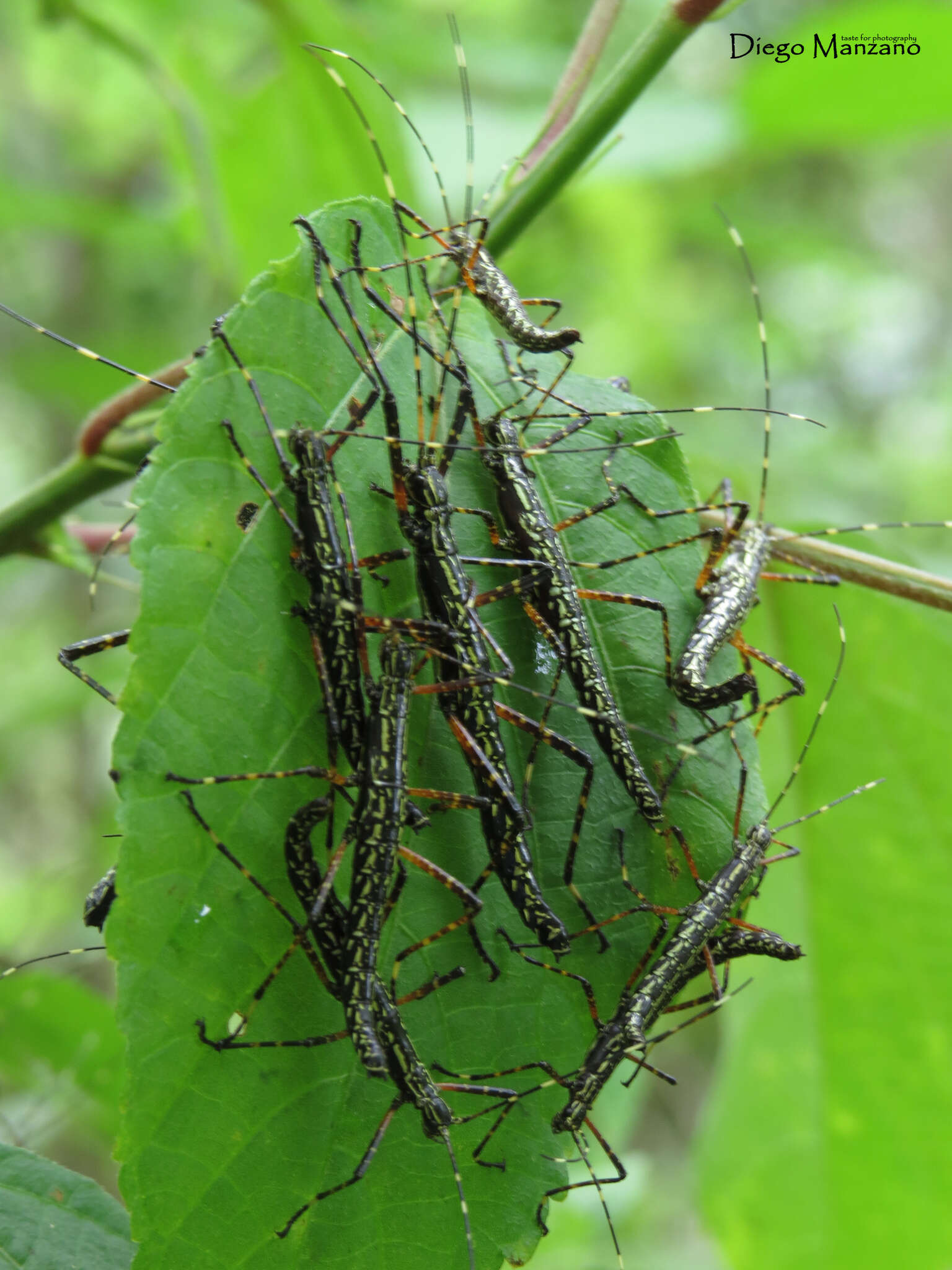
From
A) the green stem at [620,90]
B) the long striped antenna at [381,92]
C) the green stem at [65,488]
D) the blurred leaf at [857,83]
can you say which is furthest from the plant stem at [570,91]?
the blurred leaf at [857,83]

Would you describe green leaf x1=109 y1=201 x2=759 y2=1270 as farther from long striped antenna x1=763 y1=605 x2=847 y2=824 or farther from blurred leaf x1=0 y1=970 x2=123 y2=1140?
blurred leaf x1=0 y1=970 x2=123 y2=1140

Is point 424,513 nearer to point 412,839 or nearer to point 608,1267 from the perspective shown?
point 412,839

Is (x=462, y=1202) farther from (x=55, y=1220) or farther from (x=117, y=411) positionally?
(x=117, y=411)

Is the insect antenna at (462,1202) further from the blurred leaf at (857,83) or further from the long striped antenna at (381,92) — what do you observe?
the blurred leaf at (857,83)

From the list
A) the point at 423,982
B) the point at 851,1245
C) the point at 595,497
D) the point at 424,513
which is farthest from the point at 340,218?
the point at 851,1245

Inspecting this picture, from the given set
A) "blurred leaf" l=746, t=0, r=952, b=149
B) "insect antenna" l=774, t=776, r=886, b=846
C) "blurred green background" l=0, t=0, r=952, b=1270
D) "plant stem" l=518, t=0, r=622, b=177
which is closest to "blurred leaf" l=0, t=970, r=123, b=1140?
"blurred green background" l=0, t=0, r=952, b=1270

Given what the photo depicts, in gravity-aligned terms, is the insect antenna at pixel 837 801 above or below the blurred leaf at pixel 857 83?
below
